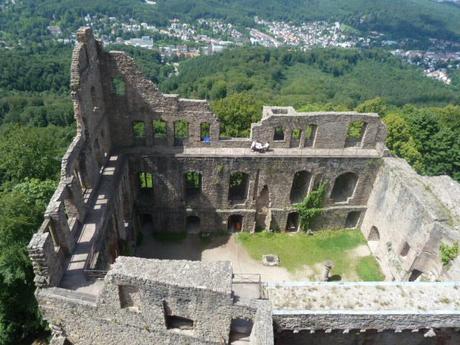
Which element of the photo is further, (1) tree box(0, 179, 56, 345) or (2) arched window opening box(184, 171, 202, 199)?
(2) arched window opening box(184, 171, 202, 199)

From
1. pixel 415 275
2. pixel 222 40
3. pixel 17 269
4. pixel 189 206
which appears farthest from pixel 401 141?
pixel 222 40

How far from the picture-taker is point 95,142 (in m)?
19.7

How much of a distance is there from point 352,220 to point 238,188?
8.99 meters

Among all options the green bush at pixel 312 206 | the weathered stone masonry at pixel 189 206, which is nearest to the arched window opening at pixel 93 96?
the weathered stone masonry at pixel 189 206

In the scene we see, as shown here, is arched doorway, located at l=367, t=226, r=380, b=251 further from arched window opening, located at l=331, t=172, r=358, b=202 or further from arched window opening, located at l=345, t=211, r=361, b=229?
arched window opening, located at l=331, t=172, r=358, b=202

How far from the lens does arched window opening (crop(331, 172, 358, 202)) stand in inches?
1017

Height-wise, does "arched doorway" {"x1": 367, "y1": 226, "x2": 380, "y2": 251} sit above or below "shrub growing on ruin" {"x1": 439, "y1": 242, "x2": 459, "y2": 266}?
below

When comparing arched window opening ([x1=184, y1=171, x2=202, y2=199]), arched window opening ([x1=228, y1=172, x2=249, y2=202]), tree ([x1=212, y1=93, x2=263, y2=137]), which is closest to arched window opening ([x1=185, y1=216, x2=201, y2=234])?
arched window opening ([x1=184, y1=171, x2=202, y2=199])

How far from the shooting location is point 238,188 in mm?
26766

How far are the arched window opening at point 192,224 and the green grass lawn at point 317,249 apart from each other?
3.16 metres

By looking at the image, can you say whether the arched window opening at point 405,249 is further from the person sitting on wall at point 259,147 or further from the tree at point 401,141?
the tree at point 401,141

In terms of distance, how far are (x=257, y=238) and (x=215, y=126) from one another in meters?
8.71

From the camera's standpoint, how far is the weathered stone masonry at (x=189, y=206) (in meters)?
12.9

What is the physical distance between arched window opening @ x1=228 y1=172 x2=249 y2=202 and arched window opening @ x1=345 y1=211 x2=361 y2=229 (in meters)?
8.19
